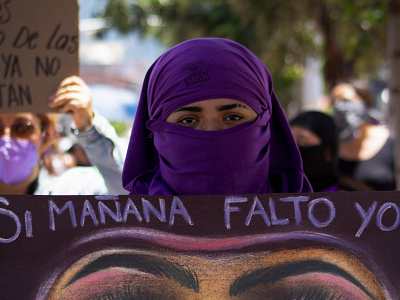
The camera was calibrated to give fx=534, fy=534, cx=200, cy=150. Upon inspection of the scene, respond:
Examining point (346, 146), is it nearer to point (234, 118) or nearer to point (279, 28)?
point (234, 118)

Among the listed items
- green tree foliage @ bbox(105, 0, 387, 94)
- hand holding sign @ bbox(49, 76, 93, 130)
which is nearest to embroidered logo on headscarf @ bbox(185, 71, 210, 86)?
hand holding sign @ bbox(49, 76, 93, 130)

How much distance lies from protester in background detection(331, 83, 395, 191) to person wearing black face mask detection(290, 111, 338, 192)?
0.77 meters

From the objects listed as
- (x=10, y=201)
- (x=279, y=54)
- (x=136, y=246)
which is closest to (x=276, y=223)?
(x=136, y=246)

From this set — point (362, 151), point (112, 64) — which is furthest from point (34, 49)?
point (112, 64)

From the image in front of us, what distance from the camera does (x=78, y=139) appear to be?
6.61 ft

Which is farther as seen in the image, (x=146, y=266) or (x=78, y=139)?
(x=78, y=139)

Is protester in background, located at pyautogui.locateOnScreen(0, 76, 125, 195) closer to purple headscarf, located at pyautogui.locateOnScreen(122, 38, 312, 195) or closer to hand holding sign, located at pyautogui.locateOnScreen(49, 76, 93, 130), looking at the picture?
hand holding sign, located at pyautogui.locateOnScreen(49, 76, 93, 130)

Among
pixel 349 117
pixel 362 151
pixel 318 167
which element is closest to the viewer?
pixel 318 167

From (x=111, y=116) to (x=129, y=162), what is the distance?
11.8 meters

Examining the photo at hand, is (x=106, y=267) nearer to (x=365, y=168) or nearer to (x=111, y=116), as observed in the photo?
(x=365, y=168)

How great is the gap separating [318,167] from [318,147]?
0.15m

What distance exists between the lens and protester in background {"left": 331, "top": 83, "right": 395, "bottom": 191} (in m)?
3.79

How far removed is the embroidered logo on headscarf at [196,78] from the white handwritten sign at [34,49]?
26.7 inches

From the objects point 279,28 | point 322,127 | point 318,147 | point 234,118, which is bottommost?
point 234,118
